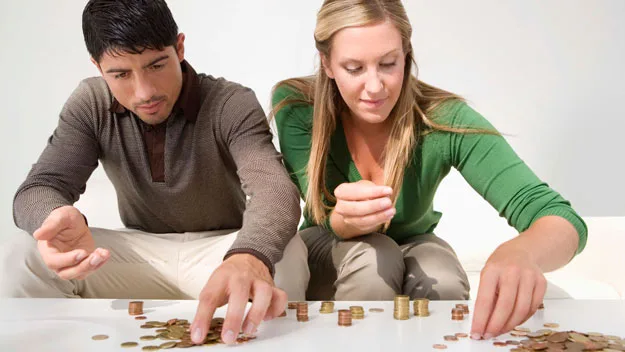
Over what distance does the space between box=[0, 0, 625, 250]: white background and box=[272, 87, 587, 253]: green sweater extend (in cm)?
153

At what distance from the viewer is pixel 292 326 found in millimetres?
1572

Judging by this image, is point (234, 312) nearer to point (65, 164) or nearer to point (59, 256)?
point (59, 256)

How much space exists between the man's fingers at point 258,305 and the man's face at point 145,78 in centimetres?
79

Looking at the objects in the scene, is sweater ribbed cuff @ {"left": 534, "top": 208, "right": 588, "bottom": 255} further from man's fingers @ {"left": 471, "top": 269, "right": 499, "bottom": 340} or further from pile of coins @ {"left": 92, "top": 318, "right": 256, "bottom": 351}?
pile of coins @ {"left": 92, "top": 318, "right": 256, "bottom": 351}

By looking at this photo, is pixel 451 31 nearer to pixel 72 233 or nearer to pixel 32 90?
pixel 32 90

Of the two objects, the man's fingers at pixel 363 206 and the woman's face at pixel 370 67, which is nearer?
the man's fingers at pixel 363 206

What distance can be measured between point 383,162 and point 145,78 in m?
0.71

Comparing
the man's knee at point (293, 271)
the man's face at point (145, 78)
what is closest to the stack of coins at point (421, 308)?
the man's knee at point (293, 271)

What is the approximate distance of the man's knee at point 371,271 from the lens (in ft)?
7.28

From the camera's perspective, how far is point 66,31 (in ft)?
13.3

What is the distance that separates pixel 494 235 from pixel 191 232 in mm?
1265

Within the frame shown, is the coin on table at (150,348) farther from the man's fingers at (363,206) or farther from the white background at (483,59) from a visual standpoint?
the white background at (483,59)

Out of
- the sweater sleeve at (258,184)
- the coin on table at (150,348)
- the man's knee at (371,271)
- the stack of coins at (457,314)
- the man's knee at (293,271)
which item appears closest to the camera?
the coin on table at (150,348)

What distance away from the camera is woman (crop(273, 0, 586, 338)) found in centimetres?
203
